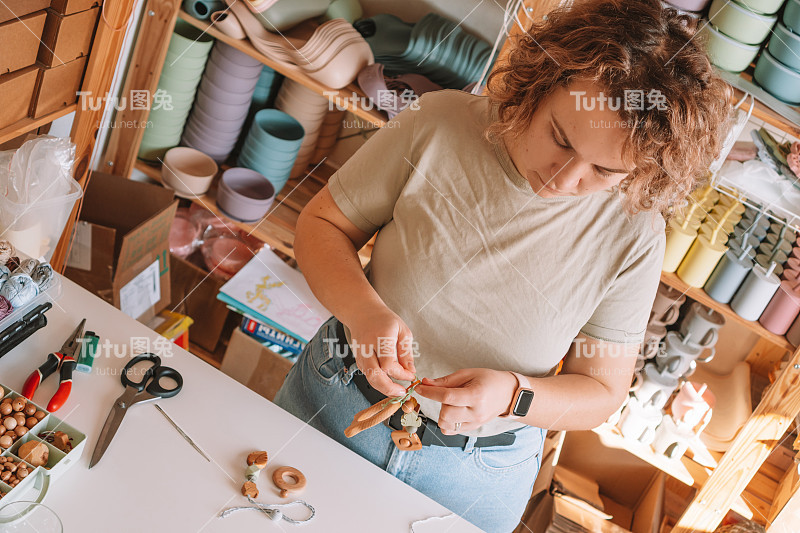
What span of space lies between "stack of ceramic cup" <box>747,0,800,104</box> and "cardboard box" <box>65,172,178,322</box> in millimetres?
1670

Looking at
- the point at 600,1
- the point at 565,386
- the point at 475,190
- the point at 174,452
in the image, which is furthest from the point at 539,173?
the point at 174,452

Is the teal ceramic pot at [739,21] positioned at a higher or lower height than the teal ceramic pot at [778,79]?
higher

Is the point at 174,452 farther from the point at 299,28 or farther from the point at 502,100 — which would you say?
the point at 299,28

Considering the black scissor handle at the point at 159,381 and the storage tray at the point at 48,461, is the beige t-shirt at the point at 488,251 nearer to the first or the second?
the black scissor handle at the point at 159,381

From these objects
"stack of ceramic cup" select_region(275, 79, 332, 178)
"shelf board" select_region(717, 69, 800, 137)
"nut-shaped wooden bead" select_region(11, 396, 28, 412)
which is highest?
"shelf board" select_region(717, 69, 800, 137)

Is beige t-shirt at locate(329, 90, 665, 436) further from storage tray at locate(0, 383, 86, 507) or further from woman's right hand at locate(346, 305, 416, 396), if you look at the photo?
storage tray at locate(0, 383, 86, 507)

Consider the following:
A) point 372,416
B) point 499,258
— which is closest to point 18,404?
point 372,416

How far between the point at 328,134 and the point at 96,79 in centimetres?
94

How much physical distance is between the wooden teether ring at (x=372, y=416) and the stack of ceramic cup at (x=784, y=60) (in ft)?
4.24

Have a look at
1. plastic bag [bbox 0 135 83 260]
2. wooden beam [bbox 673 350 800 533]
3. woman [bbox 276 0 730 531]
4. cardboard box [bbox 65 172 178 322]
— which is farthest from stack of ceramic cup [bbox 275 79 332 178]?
wooden beam [bbox 673 350 800 533]

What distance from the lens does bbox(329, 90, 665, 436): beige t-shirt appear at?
1260mm

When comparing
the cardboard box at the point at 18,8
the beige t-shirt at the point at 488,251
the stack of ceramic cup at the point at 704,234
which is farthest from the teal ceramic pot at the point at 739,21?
the cardboard box at the point at 18,8

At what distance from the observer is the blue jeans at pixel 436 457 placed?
133 cm

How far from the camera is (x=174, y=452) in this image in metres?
1.19
